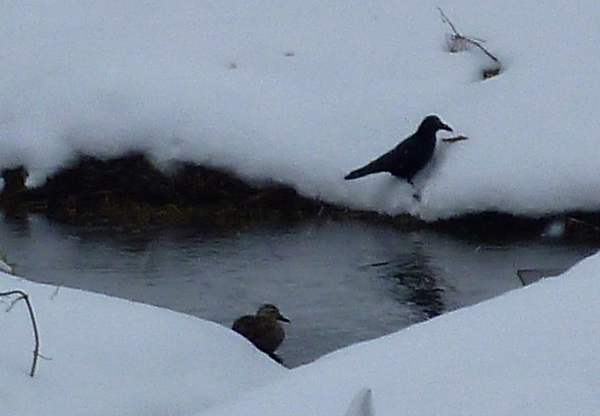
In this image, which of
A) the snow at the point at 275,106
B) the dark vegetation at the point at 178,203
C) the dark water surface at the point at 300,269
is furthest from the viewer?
the dark vegetation at the point at 178,203

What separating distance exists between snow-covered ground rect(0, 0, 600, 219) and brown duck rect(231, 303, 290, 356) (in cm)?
279

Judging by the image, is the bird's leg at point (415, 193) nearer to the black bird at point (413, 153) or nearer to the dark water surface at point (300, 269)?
the black bird at point (413, 153)

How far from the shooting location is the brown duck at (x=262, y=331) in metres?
6.17

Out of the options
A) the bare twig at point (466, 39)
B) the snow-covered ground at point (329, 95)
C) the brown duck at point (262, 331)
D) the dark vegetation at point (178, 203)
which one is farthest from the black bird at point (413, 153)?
the brown duck at point (262, 331)

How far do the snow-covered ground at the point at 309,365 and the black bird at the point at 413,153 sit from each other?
11.4ft

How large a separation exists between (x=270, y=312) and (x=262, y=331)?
275 millimetres

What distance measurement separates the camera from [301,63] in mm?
10641

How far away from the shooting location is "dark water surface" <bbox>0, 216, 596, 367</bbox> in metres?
6.93

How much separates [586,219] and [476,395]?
5483mm

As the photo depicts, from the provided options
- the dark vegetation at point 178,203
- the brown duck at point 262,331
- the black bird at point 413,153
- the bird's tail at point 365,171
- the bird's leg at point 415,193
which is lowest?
the dark vegetation at point 178,203

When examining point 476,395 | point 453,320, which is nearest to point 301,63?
point 453,320

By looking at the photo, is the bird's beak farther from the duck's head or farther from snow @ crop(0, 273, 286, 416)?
snow @ crop(0, 273, 286, 416)

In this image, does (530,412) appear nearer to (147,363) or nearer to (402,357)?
(402,357)

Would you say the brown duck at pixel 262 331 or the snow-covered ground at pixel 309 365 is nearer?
the snow-covered ground at pixel 309 365
